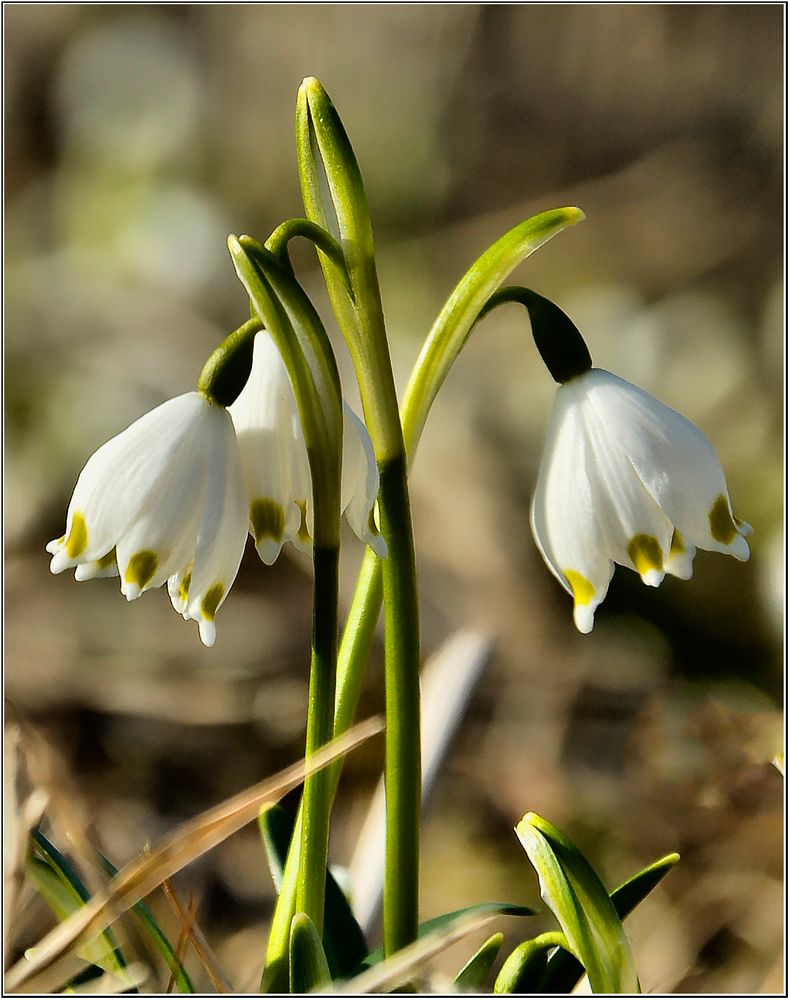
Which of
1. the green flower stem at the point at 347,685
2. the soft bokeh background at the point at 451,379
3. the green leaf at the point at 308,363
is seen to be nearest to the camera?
the green leaf at the point at 308,363

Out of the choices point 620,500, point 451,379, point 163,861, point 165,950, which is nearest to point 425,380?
point 620,500

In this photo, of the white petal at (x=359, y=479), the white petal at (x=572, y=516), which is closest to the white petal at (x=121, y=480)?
the white petal at (x=359, y=479)

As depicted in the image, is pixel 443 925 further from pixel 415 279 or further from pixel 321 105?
pixel 415 279

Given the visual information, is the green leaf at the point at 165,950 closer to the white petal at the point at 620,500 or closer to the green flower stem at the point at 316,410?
the green flower stem at the point at 316,410

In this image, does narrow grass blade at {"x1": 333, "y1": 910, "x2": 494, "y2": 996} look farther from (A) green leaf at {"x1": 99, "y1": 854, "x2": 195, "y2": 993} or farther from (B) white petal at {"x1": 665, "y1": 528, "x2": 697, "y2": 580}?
(B) white petal at {"x1": 665, "y1": 528, "x2": 697, "y2": 580}

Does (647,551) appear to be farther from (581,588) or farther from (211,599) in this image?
(211,599)

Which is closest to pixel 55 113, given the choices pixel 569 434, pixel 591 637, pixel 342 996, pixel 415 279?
pixel 415 279

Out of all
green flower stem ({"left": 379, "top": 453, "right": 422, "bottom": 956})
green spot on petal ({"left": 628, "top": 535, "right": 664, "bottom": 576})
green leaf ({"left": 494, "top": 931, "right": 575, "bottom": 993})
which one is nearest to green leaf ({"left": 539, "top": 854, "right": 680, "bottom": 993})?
green leaf ({"left": 494, "top": 931, "right": 575, "bottom": 993})
